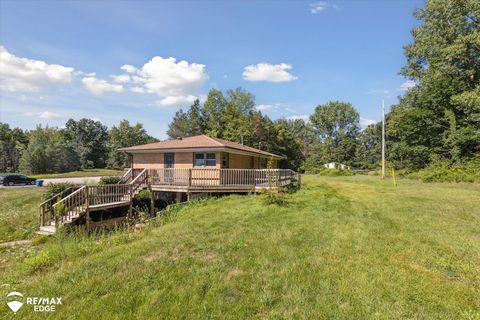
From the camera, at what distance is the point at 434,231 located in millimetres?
8203

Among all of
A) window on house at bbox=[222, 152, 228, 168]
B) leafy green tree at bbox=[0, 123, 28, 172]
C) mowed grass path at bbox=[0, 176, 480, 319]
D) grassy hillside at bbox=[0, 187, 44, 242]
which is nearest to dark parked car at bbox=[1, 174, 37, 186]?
grassy hillside at bbox=[0, 187, 44, 242]

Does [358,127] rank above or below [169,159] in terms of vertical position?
above

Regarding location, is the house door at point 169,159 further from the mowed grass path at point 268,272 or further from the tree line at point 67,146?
the tree line at point 67,146

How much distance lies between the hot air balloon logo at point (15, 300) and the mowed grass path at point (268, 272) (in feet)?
0.44

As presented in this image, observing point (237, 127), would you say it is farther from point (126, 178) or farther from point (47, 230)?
point (47, 230)

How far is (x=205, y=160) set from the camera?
648 inches

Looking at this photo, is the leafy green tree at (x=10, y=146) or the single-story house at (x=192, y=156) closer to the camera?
the single-story house at (x=192, y=156)

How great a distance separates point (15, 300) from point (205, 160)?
12.4 m

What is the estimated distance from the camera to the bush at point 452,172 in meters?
24.8

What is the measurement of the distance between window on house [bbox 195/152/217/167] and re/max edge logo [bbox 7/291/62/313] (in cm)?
1207

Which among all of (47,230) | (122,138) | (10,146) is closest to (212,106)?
(122,138)

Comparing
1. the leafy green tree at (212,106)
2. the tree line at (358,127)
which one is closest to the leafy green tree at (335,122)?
the tree line at (358,127)

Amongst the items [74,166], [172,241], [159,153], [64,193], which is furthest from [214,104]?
[172,241]

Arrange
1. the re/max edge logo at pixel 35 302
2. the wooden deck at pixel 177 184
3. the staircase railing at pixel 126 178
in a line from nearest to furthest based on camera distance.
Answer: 1. the re/max edge logo at pixel 35 302
2. the wooden deck at pixel 177 184
3. the staircase railing at pixel 126 178
